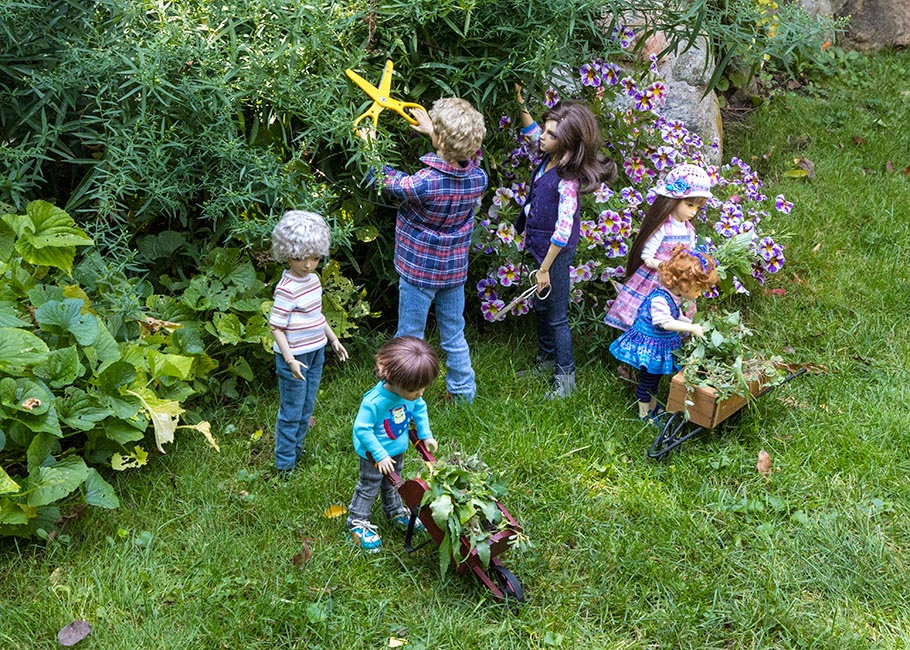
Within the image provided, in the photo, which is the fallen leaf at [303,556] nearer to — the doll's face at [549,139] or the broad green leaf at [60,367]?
the broad green leaf at [60,367]

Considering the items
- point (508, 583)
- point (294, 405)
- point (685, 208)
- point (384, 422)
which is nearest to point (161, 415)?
point (294, 405)

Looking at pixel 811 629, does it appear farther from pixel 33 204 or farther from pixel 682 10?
pixel 33 204

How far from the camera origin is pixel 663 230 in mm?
4180

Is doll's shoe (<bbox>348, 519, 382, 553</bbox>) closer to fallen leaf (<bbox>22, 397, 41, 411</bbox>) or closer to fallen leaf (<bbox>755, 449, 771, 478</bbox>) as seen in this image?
fallen leaf (<bbox>22, 397, 41, 411</bbox>)

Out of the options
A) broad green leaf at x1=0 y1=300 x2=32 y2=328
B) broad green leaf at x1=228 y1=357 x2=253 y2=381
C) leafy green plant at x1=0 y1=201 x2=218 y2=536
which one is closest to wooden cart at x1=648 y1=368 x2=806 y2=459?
broad green leaf at x1=228 y1=357 x2=253 y2=381

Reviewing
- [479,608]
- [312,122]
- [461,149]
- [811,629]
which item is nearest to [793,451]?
[811,629]

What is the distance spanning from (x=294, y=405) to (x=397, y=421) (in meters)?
0.59

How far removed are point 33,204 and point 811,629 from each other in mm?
3384

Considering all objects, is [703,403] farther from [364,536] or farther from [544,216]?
[364,536]

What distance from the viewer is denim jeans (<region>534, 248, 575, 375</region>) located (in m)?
4.38

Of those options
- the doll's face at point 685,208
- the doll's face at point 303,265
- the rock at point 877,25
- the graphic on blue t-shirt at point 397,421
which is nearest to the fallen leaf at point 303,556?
the graphic on blue t-shirt at point 397,421

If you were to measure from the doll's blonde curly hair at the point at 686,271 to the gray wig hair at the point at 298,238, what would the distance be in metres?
1.54

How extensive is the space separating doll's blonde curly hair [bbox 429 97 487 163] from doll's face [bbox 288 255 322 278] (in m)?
0.78

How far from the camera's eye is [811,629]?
306 cm
